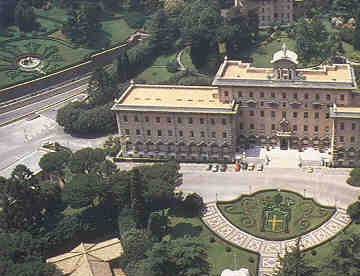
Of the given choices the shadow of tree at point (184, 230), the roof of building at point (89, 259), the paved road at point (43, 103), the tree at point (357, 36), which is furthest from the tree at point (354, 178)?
the paved road at point (43, 103)

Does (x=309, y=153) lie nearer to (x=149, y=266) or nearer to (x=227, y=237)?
(x=227, y=237)

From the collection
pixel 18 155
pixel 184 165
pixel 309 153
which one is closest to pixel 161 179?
pixel 184 165

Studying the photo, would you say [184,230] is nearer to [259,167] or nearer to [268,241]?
[268,241]

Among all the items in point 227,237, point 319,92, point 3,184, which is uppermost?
point 319,92

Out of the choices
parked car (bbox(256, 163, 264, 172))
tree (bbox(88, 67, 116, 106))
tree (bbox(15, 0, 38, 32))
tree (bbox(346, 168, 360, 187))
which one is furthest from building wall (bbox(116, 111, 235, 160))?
tree (bbox(15, 0, 38, 32))

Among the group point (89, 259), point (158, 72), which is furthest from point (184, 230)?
point (158, 72)

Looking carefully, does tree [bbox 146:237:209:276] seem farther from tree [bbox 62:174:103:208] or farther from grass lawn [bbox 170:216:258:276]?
tree [bbox 62:174:103:208]
